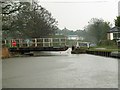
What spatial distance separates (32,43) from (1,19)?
7.72 m

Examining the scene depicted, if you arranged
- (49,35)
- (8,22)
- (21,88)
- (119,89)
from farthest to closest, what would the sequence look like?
1. (49,35)
2. (8,22)
3. (21,88)
4. (119,89)

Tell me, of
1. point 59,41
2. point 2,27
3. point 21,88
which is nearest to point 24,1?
point 2,27

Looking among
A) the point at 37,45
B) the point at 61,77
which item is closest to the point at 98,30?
the point at 37,45

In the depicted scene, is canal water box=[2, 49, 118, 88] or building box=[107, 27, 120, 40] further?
building box=[107, 27, 120, 40]

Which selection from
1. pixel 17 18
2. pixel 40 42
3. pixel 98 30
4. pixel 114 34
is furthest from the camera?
pixel 114 34

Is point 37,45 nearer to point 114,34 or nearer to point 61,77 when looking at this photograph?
point 61,77

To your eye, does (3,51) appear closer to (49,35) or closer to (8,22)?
(8,22)

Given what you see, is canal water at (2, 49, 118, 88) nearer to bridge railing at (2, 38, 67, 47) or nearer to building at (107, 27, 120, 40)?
bridge railing at (2, 38, 67, 47)

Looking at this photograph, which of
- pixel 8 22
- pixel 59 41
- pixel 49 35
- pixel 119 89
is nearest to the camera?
pixel 119 89

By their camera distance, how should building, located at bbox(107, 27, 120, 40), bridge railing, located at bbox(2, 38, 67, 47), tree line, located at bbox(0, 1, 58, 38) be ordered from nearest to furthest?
tree line, located at bbox(0, 1, 58, 38) → bridge railing, located at bbox(2, 38, 67, 47) → building, located at bbox(107, 27, 120, 40)

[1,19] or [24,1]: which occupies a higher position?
[24,1]

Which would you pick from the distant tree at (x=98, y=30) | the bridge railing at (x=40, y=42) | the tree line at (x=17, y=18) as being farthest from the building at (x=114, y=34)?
the bridge railing at (x=40, y=42)

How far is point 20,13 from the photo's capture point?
1601 inches

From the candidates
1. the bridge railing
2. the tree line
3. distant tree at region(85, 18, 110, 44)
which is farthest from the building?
the bridge railing
